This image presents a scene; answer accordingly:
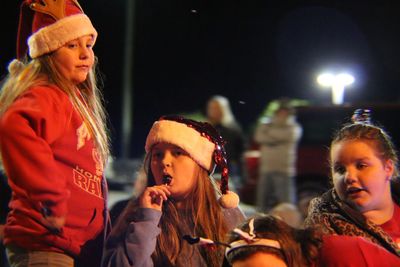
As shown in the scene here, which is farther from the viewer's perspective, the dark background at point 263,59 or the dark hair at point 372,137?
the dark background at point 263,59

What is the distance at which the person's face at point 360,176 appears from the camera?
2.57 metres

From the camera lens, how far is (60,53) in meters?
2.38

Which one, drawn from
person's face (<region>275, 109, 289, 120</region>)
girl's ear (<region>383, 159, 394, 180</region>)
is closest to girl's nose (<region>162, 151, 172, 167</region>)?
girl's ear (<region>383, 159, 394, 180</region>)

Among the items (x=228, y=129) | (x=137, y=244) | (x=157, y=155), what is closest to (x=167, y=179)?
(x=157, y=155)

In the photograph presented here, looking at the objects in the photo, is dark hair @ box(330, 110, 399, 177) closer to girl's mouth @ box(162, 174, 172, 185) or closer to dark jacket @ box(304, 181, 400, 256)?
dark jacket @ box(304, 181, 400, 256)

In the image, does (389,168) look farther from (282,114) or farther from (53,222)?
(282,114)

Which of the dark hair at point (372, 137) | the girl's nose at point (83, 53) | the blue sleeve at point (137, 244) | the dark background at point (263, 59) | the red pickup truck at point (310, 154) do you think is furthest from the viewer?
the dark background at point (263, 59)

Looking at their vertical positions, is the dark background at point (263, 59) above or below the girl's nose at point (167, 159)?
above

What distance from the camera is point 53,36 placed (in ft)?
7.72

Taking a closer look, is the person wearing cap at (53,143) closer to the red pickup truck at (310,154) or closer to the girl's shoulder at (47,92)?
the girl's shoulder at (47,92)

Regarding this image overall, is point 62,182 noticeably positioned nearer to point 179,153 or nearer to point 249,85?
point 179,153

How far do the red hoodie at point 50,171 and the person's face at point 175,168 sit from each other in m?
0.22

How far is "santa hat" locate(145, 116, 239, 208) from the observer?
2.54 metres

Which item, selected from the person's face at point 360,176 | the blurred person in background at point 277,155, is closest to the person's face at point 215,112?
the blurred person in background at point 277,155
